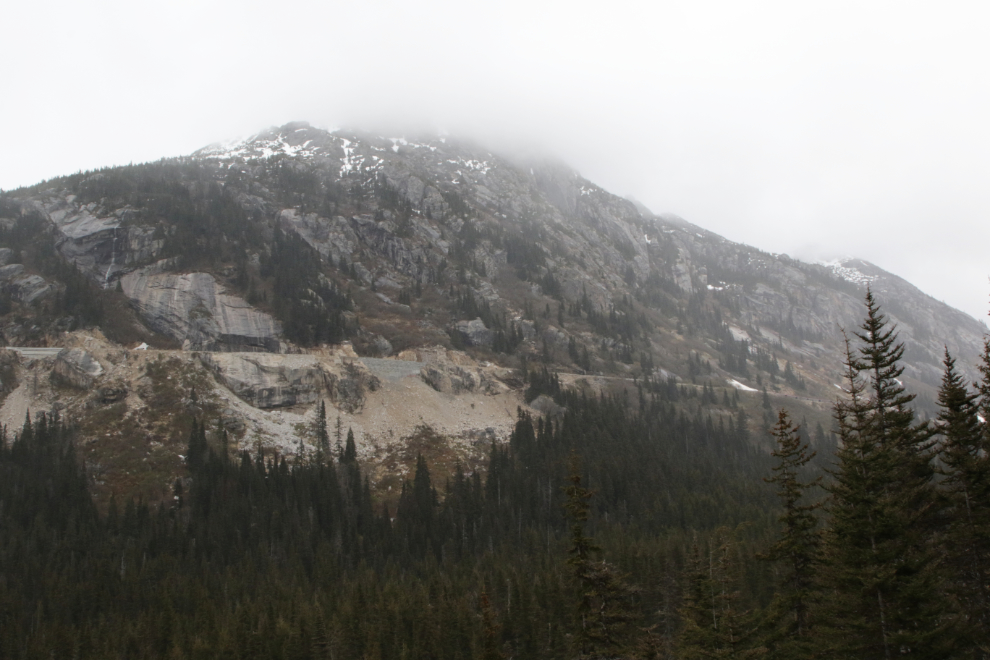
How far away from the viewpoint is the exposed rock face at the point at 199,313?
182 m

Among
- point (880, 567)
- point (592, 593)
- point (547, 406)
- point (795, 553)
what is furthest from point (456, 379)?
point (880, 567)

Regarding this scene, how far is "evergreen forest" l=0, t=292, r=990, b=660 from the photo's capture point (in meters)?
28.2

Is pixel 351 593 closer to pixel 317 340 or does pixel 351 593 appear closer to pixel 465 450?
pixel 465 450

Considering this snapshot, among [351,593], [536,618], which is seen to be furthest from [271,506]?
[536,618]

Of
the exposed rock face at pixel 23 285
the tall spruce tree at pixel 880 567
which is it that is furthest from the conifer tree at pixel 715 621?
the exposed rock face at pixel 23 285

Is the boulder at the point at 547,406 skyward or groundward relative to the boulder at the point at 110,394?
groundward

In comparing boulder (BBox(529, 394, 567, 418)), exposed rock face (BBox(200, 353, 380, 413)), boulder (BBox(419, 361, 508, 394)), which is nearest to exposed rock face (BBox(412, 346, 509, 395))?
boulder (BBox(419, 361, 508, 394))

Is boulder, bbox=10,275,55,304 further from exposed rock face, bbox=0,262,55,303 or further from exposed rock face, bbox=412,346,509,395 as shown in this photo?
exposed rock face, bbox=412,346,509,395

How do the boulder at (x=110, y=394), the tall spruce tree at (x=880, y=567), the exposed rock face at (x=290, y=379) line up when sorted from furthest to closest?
the exposed rock face at (x=290, y=379) → the boulder at (x=110, y=394) → the tall spruce tree at (x=880, y=567)

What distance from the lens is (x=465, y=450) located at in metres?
157

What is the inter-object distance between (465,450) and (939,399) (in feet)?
430

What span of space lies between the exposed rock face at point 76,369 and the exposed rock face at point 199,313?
31.6 metres

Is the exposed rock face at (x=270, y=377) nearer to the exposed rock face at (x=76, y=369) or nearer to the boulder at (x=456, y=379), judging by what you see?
the exposed rock face at (x=76, y=369)

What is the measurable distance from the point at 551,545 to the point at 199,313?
126m
